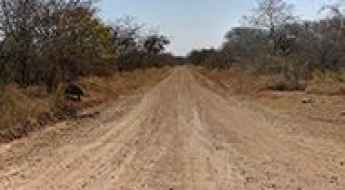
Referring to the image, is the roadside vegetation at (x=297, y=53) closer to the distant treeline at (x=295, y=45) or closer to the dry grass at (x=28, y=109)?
the distant treeline at (x=295, y=45)

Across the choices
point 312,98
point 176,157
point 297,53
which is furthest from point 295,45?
point 176,157

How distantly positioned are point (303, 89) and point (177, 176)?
22311mm

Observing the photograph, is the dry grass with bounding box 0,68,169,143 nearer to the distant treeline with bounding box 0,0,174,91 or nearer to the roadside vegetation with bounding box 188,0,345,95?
the distant treeline with bounding box 0,0,174,91

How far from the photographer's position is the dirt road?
824cm

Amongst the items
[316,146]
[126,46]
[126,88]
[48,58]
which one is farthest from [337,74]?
[126,46]

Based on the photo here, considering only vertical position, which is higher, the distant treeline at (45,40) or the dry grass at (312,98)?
the distant treeline at (45,40)

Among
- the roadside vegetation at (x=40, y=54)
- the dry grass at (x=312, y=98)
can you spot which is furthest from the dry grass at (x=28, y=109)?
the dry grass at (x=312, y=98)

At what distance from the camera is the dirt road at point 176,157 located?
8242 millimetres

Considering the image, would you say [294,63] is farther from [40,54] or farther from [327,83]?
[40,54]

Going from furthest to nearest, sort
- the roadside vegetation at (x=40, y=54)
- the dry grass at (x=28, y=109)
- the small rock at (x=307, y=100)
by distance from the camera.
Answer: the small rock at (x=307, y=100) → the roadside vegetation at (x=40, y=54) → the dry grass at (x=28, y=109)

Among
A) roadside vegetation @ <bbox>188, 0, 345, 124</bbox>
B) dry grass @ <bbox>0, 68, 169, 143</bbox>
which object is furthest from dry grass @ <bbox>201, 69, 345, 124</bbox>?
dry grass @ <bbox>0, 68, 169, 143</bbox>

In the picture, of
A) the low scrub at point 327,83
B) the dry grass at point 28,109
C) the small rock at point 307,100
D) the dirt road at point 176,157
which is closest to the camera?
the dirt road at point 176,157

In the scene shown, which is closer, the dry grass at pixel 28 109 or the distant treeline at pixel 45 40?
the dry grass at pixel 28 109

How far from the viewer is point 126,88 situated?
1481 inches
